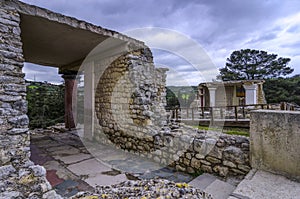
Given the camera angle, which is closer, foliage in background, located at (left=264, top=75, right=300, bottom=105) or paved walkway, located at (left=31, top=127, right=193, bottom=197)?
paved walkway, located at (left=31, top=127, right=193, bottom=197)

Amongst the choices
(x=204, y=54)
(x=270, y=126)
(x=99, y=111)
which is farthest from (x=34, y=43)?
(x=270, y=126)

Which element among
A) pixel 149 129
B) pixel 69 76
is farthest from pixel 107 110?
pixel 69 76

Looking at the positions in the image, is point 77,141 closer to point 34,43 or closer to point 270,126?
point 34,43

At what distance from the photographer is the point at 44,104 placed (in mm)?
7480

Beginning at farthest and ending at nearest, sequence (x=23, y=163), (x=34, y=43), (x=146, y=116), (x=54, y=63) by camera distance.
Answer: (x=54, y=63)
(x=34, y=43)
(x=146, y=116)
(x=23, y=163)

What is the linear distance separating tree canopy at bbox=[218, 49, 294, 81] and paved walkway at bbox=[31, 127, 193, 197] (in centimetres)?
1972

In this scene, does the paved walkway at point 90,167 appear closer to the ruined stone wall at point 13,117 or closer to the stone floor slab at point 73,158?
the stone floor slab at point 73,158

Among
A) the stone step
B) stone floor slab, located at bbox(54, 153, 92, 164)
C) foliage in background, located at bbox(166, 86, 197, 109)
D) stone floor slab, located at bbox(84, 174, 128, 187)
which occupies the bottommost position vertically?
stone floor slab, located at bbox(54, 153, 92, 164)

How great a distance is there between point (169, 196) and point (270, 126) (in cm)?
144

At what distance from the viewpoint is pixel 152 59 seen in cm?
423

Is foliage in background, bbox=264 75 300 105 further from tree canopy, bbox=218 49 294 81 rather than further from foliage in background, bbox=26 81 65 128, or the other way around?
foliage in background, bbox=26 81 65 128

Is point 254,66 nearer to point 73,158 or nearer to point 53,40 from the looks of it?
point 53,40

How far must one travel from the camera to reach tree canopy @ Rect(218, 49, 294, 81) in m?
21.5

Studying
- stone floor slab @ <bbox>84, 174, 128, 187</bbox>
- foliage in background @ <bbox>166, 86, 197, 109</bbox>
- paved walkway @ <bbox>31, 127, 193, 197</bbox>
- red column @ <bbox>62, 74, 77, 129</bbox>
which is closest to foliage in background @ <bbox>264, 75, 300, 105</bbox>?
foliage in background @ <bbox>166, 86, 197, 109</bbox>
